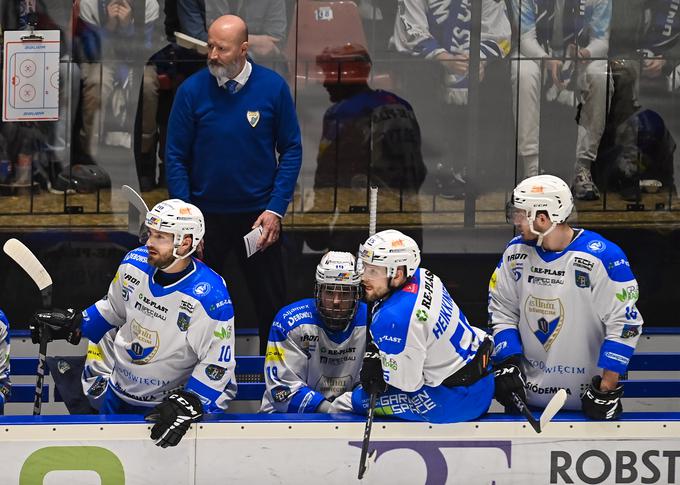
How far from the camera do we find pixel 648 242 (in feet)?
23.4

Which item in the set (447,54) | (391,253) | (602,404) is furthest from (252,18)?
(602,404)

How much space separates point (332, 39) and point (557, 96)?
1.14m

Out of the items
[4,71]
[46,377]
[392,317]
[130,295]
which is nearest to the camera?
[392,317]

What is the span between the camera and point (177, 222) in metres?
5.11

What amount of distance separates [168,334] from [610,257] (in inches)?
63.0

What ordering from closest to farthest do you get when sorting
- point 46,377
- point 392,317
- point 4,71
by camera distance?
point 392,317 < point 46,377 < point 4,71

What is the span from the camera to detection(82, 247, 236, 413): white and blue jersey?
199 inches

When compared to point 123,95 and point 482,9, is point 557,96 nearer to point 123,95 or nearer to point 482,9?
point 482,9

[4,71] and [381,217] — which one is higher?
[4,71]

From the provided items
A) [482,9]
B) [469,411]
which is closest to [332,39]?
[482,9]

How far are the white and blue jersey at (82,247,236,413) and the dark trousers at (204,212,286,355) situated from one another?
0.83 metres

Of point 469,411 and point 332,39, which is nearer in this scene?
Result: point 469,411

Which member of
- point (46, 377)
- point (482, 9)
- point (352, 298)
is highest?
point (482, 9)

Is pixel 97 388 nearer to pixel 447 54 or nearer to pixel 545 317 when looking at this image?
pixel 545 317
